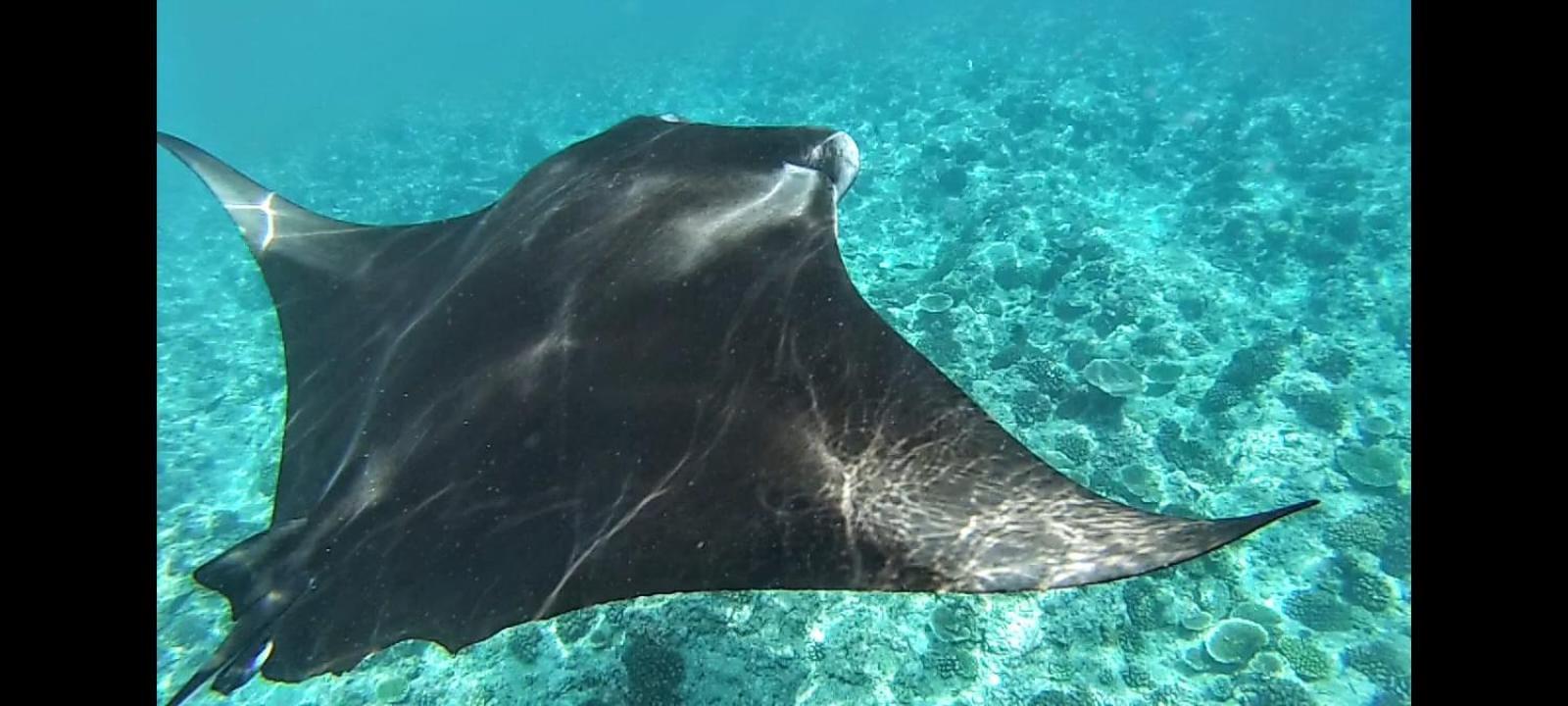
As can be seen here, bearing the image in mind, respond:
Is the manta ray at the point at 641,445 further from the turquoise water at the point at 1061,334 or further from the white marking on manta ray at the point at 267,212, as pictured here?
the turquoise water at the point at 1061,334

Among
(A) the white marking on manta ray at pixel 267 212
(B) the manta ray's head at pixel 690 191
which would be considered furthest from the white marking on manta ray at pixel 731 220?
(A) the white marking on manta ray at pixel 267 212

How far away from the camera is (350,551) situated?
357 centimetres

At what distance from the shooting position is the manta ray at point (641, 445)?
277 cm

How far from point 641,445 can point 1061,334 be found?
8.56m

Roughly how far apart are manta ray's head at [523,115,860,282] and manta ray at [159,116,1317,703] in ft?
0.06

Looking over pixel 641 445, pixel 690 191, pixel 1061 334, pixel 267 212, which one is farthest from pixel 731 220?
pixel 1061 334

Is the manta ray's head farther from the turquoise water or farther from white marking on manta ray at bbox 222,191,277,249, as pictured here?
the turquoise water

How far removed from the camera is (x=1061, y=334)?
1062 cm

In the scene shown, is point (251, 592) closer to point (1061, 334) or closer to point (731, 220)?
point (731, 220)

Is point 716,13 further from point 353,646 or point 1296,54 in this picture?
point 353,646

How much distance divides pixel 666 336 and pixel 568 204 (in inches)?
60.4

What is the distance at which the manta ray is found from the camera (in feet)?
9.08

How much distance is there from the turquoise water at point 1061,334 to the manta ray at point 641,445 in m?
3.54

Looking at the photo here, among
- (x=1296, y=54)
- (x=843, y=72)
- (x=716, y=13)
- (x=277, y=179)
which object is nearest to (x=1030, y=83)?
(x=843, y=72)
